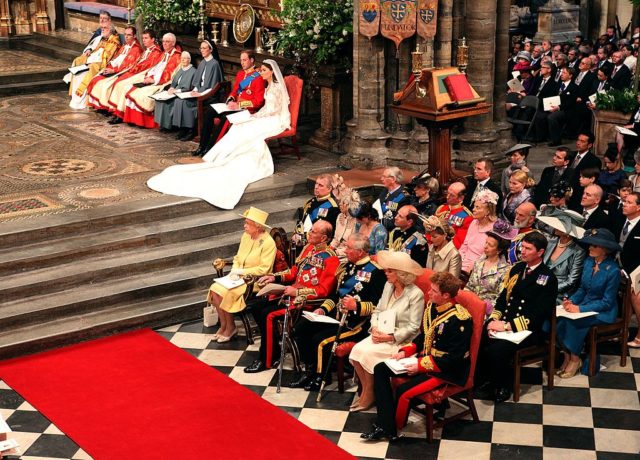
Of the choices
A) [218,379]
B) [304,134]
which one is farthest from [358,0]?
[218,379]

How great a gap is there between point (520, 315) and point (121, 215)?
4408 mm

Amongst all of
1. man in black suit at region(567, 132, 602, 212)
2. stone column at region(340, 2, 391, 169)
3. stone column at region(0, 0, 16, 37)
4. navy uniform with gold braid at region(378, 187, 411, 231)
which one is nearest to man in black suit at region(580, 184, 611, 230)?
man in black suit at region(567, 132, 602, 212)

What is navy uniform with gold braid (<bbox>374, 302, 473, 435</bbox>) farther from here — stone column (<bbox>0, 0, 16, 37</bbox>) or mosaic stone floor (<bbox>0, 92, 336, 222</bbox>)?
stone column (<bbox>0, 0, 16, 37</bbox>)

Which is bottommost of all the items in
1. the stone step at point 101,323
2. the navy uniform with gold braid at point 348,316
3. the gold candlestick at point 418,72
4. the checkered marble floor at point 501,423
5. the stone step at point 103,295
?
the checkered marble floor at point 501,423

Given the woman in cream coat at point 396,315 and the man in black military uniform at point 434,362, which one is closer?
the man in black military uniform at point 434,362

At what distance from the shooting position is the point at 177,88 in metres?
14.0

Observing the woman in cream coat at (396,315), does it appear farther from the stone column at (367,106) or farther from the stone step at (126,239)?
the stone column at (367,106)

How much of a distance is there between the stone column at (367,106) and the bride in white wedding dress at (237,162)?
0.85 meters

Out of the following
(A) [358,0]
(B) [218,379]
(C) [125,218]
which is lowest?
(B) [218,379]

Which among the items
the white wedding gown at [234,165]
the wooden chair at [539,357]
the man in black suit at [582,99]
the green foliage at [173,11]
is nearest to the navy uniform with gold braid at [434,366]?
the wooden chair at [539,357]

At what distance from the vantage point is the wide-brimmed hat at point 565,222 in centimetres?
856

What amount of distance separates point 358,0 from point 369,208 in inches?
128

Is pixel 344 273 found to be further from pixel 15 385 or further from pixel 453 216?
pixel 15 385

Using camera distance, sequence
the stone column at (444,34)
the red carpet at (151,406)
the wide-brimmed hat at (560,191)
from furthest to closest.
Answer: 1. the stone column at (444,34)
2. the wide-brimmed hat at (560,191)
3. the red carpet at (151,406)
